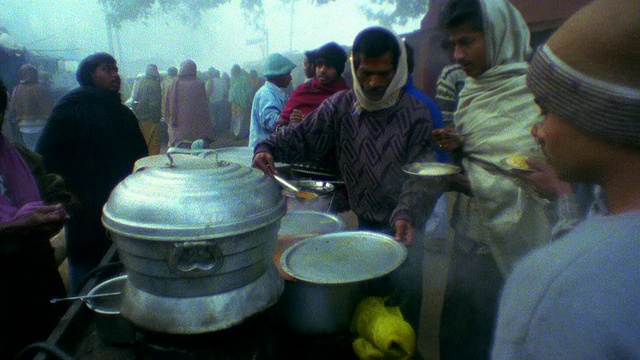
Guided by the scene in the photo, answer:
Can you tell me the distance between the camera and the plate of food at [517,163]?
5.18 ft

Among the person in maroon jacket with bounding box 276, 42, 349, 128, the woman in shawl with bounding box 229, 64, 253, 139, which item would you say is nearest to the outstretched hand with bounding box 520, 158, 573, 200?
the person in maroon jacket with bounding box 276, 42, 349, 128

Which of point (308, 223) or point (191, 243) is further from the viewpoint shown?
point (308, 223)

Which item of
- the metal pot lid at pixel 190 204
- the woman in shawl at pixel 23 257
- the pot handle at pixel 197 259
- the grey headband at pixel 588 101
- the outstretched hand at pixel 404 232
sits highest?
the grey headband at pixel 588 101

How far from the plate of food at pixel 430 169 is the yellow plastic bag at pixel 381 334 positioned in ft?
2.25

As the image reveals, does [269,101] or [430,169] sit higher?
[430,169]

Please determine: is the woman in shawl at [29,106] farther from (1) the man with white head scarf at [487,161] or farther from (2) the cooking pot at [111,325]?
(1) the man with white head scarf at [487,161]

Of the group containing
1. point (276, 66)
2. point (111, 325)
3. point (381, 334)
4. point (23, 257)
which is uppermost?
point (276, 66)

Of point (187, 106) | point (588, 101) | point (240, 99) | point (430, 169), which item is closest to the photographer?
point (588, 101)

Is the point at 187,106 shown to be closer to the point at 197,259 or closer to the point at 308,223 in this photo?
the point at 308,223

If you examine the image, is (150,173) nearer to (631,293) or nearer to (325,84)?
(631,293)

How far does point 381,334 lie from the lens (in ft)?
4.57

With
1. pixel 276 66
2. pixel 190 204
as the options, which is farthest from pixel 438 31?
pixel 190 204

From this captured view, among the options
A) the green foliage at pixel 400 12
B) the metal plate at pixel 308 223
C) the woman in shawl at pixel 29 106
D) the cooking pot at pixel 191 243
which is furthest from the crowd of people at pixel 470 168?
the green foliage at pixel 400 12

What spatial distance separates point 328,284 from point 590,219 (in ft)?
3.14
